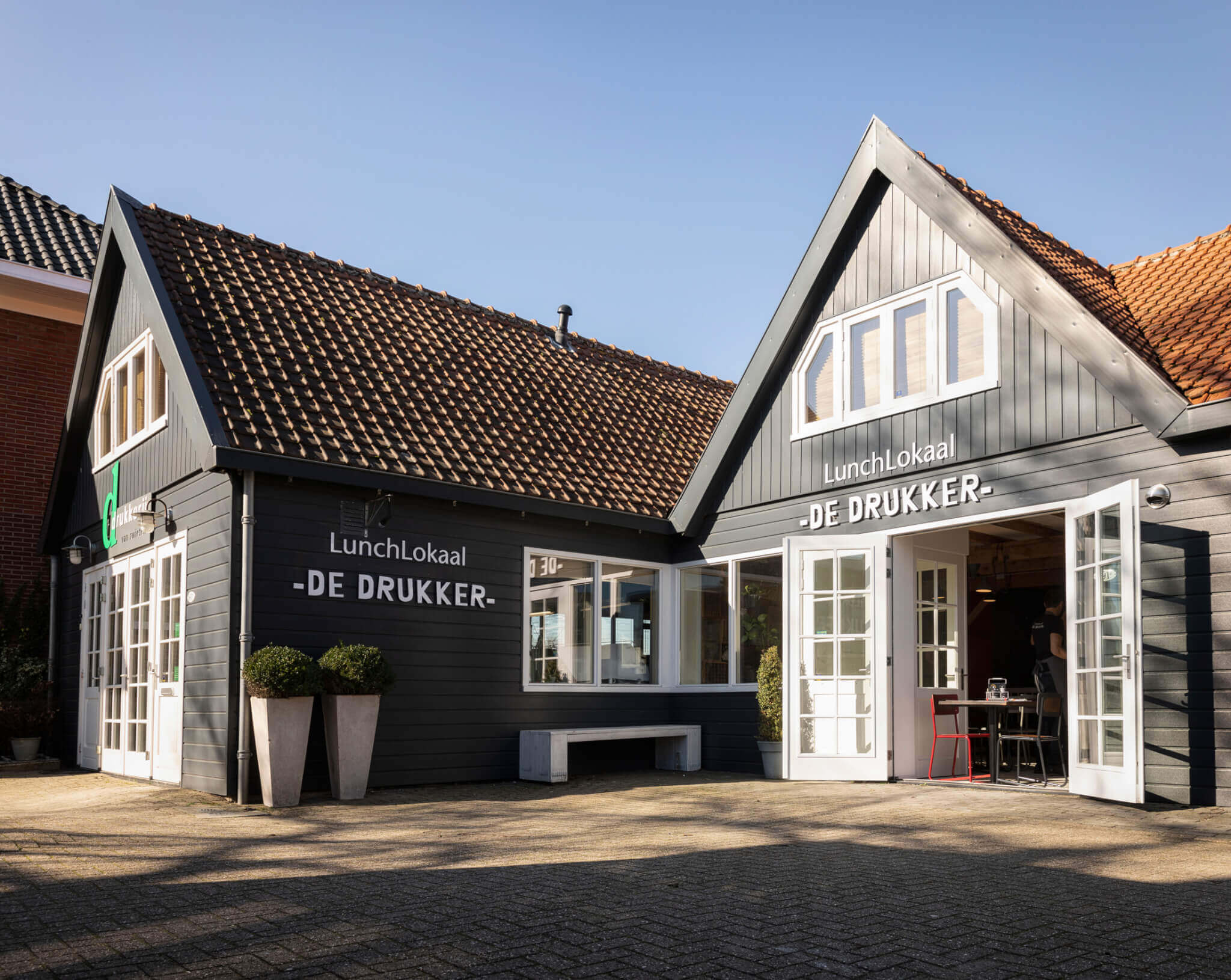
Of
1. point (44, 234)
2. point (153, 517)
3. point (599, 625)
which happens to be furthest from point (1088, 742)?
point (44, 234)

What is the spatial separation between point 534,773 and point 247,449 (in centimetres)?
441

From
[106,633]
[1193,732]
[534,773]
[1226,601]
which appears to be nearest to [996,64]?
[1226,601]

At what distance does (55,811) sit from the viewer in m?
9.22

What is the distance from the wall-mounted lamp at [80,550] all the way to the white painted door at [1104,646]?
1124 centimetres

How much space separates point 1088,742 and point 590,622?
18.4 ft

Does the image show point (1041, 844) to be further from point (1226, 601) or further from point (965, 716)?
point (965, 716)

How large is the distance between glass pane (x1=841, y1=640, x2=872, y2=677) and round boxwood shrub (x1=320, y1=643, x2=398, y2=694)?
4.52m

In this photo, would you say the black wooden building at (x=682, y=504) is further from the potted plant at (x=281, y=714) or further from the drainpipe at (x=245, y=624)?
the potted plant at (x=281, y=714)

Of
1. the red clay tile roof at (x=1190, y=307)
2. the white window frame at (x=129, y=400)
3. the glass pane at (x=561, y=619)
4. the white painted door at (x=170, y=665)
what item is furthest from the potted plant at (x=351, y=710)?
the red clay tile roof at (x=1190, y=307)

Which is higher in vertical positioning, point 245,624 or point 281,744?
point 245,624

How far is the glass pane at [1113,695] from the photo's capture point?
8.64 m

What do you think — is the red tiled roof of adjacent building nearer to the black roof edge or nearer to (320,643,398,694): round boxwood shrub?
the black roof edge

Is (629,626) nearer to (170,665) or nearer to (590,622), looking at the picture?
(590,622)

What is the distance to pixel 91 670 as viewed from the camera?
1361 cm
